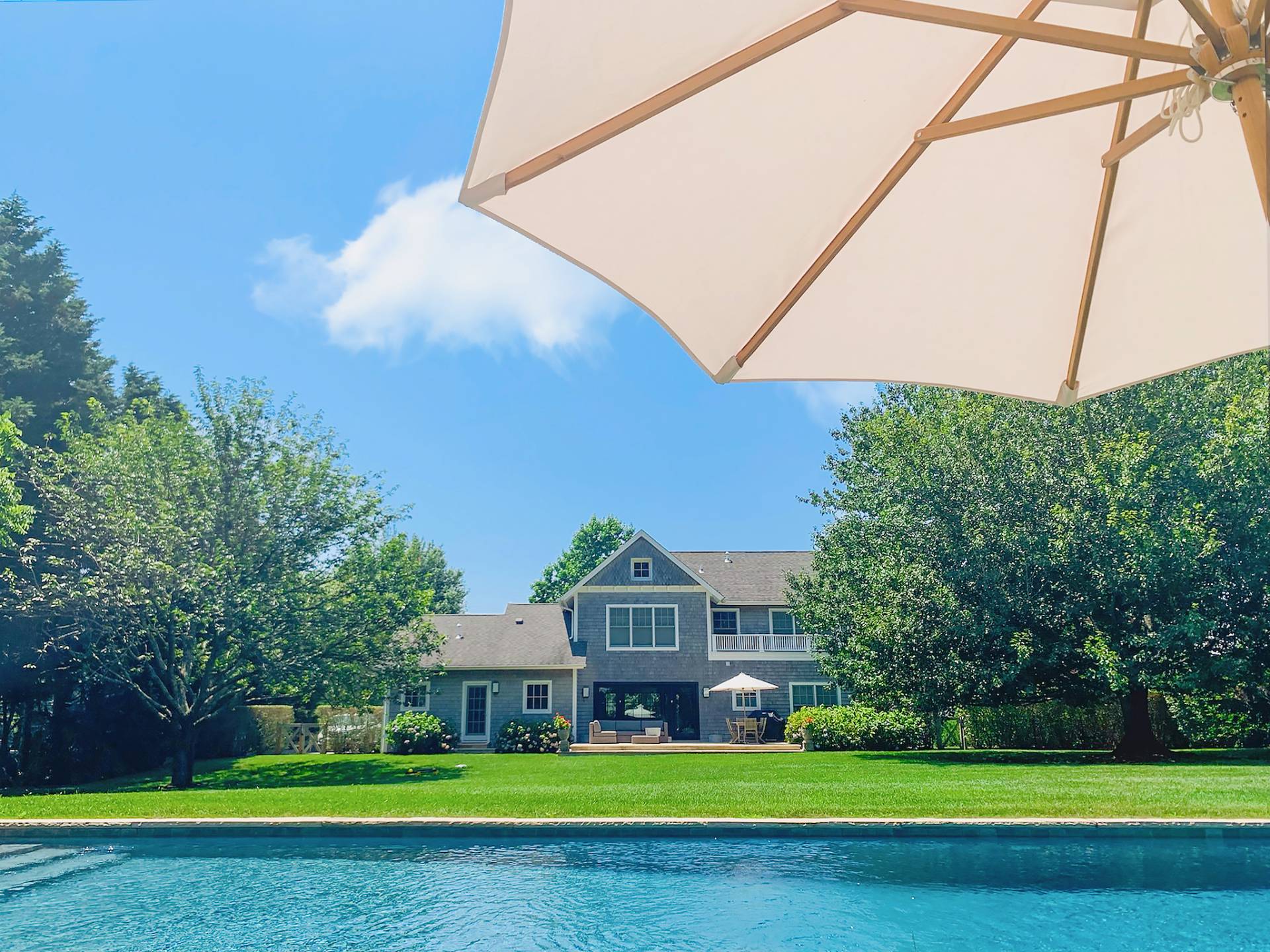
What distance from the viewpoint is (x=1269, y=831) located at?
8.81m

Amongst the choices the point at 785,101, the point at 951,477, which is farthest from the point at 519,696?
the point at 785,101

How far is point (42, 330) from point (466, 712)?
21185mm

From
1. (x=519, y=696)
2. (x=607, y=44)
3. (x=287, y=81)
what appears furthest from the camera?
(x=519, y=696)

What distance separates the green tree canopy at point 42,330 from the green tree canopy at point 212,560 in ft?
45.1

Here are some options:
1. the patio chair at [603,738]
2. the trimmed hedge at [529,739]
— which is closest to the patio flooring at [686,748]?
the patio chair at [603,738]

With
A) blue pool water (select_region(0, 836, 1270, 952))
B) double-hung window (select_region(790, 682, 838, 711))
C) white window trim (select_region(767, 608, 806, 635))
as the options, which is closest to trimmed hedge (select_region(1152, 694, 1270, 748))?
double-hung window (select_region(790, 682, 838, 711))

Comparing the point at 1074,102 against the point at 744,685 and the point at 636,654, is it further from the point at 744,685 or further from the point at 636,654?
the point at 636,654

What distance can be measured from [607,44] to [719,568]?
28594 mm

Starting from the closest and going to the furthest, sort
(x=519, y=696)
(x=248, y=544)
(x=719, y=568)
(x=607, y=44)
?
1. (x=607, y=44)
2. (x=248, y=544)
3. (x=519, y=696)
4. (x=719, y=568)

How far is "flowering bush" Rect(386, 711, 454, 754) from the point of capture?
81.5 ft

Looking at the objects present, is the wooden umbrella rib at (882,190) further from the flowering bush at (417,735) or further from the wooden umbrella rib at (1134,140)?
the flowering bush at (417,735)

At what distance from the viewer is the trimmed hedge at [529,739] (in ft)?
80.3

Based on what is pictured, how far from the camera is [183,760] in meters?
16.0

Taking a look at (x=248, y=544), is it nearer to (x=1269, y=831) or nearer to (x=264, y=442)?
(x=264, y=442)
